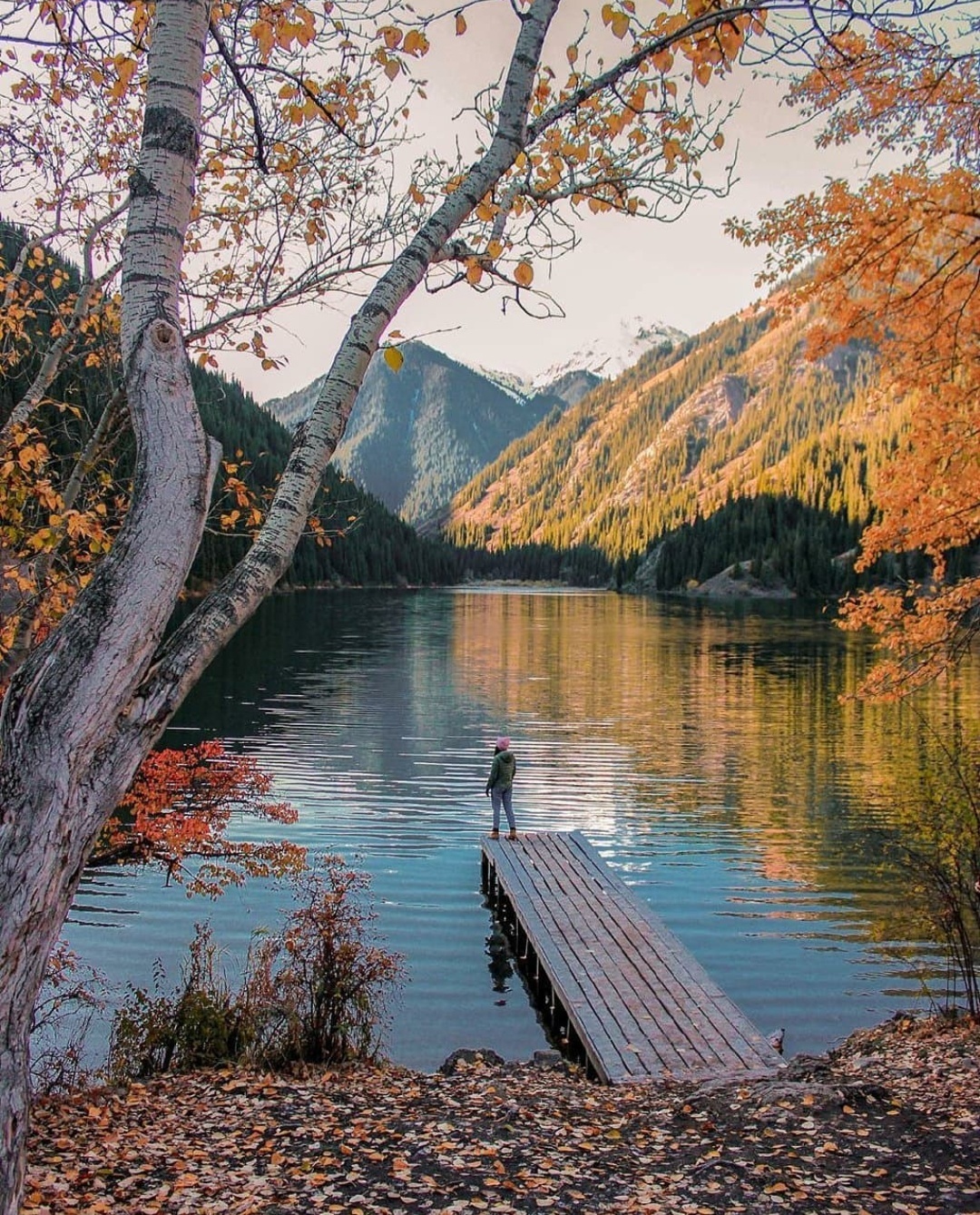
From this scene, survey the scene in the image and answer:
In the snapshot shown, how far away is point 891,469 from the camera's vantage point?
11.8 metres

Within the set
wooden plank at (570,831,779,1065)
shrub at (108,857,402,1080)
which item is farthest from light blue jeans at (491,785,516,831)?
shrub at (108,857,402,1080)

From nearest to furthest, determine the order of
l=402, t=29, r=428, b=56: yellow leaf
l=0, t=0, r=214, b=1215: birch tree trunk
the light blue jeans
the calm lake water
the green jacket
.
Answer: l=0, t=0, r=214, b=1215: birch tree trunk < l=402, t=29, r=428, b=56: yellow leaf < the calm lake water < the green jacket < the light blue jeans

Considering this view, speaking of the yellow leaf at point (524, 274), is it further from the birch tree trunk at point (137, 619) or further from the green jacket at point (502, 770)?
the green jacket at point (502, 770)

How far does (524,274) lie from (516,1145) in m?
6.41

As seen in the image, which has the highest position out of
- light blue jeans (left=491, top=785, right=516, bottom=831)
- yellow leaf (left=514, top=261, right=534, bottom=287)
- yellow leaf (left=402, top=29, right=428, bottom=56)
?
yellow leaf (left=402, top=29, right=428, bottom=56)

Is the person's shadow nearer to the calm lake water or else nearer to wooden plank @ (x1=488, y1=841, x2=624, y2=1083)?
the calm lake water

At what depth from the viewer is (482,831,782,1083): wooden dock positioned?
10594 mm

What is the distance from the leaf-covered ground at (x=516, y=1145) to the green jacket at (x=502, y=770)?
34.2 feet

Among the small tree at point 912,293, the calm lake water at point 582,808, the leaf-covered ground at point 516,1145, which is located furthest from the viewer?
the calm lake water at point 582,808

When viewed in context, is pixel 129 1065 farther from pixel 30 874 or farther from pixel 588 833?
pixel 588 833

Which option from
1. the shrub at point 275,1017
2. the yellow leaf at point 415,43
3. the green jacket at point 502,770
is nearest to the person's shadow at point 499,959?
the green jacket at point 502,770

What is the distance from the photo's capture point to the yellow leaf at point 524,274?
5.03 metres

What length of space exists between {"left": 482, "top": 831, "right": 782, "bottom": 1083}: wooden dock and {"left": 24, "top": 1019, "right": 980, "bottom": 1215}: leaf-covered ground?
3.35 feet

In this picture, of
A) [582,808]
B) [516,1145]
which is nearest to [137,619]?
[516,1145]
